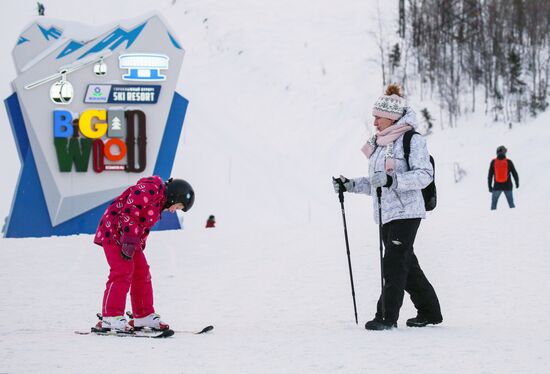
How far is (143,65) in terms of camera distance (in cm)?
1738

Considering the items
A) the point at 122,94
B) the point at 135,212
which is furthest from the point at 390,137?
the point at 122,94

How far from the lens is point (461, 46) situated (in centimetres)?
3556

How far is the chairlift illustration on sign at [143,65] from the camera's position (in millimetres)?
17234

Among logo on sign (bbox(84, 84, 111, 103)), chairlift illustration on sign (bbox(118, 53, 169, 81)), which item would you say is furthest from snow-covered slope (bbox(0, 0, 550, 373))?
chairlift illustration on sign (bbox(118, 53, 169, 81))

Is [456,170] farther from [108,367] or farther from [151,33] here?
[108,367]

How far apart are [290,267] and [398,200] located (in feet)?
15.7

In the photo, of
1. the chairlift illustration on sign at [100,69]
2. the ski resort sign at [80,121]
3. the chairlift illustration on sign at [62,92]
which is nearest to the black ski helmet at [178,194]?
the ski resort sign at [80,121]

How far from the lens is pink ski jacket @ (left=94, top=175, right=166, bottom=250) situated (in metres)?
5.99

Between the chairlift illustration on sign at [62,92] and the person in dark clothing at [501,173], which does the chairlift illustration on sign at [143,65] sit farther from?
the person in dark clothing at [501,173]

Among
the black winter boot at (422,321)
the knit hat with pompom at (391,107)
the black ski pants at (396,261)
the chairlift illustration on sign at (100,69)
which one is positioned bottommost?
the black winter boot at (422,321)

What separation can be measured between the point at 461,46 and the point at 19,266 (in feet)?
90.8

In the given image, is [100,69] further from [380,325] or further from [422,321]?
[380,325]

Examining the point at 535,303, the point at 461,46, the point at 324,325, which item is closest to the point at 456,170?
the point at 461,46

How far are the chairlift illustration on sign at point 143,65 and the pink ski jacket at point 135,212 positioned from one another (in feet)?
37.7
